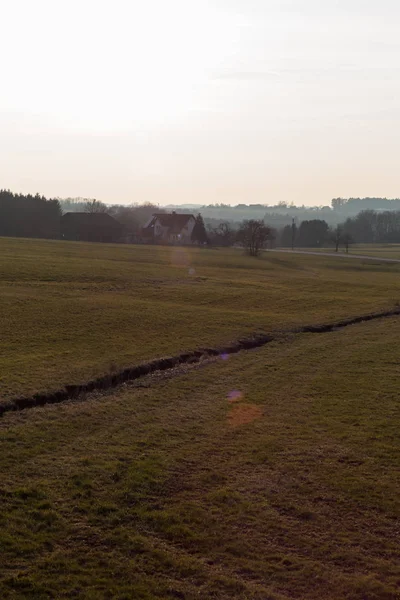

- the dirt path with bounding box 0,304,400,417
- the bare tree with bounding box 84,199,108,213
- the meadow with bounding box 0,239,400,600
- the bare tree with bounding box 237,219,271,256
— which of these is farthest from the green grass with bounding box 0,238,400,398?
the bare tree with bounding box 84,199,108,213

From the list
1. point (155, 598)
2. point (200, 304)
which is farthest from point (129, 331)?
point (155, 598)

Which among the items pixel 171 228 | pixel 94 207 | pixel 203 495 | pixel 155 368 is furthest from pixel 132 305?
pixel 94 207

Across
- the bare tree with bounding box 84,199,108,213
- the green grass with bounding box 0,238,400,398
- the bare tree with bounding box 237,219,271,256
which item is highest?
the bare tree with bounding box 84,199,108,213

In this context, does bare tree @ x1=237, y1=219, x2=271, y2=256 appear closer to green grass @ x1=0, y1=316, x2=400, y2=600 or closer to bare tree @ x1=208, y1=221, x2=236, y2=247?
bare tree @ x1=208, y1=221, x2=236, y2=247

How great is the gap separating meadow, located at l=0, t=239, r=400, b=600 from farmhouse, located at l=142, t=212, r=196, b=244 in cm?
9538

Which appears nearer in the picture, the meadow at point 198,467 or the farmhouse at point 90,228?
the meadow at point 198,467

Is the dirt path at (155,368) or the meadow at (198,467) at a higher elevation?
the dirt path at (155,368)

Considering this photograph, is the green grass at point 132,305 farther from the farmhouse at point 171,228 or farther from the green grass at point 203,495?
the farmhouse at point 171,228

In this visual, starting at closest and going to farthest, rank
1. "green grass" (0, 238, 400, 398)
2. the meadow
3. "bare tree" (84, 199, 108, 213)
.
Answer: the meadow → "green grass" (0, 238, 400, 398) → "bare tree" (84, 199, 108, 213)

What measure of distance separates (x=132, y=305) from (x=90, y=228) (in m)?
84.3

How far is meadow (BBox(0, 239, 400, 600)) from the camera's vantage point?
12234 mm

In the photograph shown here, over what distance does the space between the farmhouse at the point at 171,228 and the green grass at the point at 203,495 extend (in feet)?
359

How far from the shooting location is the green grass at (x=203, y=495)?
12.0 meters

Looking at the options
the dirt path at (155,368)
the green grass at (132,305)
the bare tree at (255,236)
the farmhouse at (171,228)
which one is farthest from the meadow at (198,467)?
the farmhouse at (171,228)
